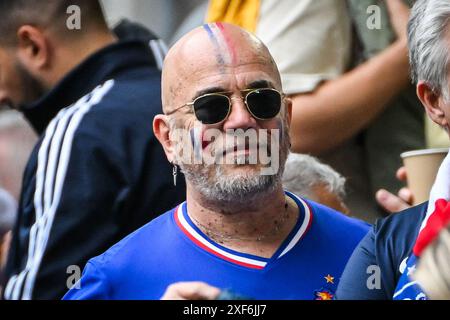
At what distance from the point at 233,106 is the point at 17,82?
4.50ft

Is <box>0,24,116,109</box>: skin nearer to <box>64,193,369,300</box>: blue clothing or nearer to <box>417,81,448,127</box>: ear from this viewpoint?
<box>64,193,369,300</box>: blue clothing

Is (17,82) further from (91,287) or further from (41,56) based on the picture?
(91,287)

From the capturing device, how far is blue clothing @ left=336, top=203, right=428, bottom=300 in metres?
2.60

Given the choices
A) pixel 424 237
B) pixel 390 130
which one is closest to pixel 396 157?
pixel 390 130

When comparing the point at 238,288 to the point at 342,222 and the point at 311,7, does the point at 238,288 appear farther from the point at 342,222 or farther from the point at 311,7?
the point at 311,7

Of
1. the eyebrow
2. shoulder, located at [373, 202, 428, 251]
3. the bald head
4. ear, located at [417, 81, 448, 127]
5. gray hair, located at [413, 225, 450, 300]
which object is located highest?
gray hair, located at [413, 225, 450, 300]

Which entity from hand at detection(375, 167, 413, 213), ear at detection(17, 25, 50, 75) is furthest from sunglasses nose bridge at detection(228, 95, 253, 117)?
ear at detection(17, 25, 50, 75)

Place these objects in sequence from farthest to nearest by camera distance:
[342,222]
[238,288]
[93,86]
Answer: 1. [93,86]
2. [342,222]
3. [238,288]

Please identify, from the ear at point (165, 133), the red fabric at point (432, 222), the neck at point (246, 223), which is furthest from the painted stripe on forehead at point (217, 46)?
the red fabric at point (432, 222)

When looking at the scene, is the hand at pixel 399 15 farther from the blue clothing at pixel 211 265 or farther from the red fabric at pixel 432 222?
the red fabric at pixel 432 222

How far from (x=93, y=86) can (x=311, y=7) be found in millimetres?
781

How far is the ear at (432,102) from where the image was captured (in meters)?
2.86

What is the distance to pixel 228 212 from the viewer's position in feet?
9.69
